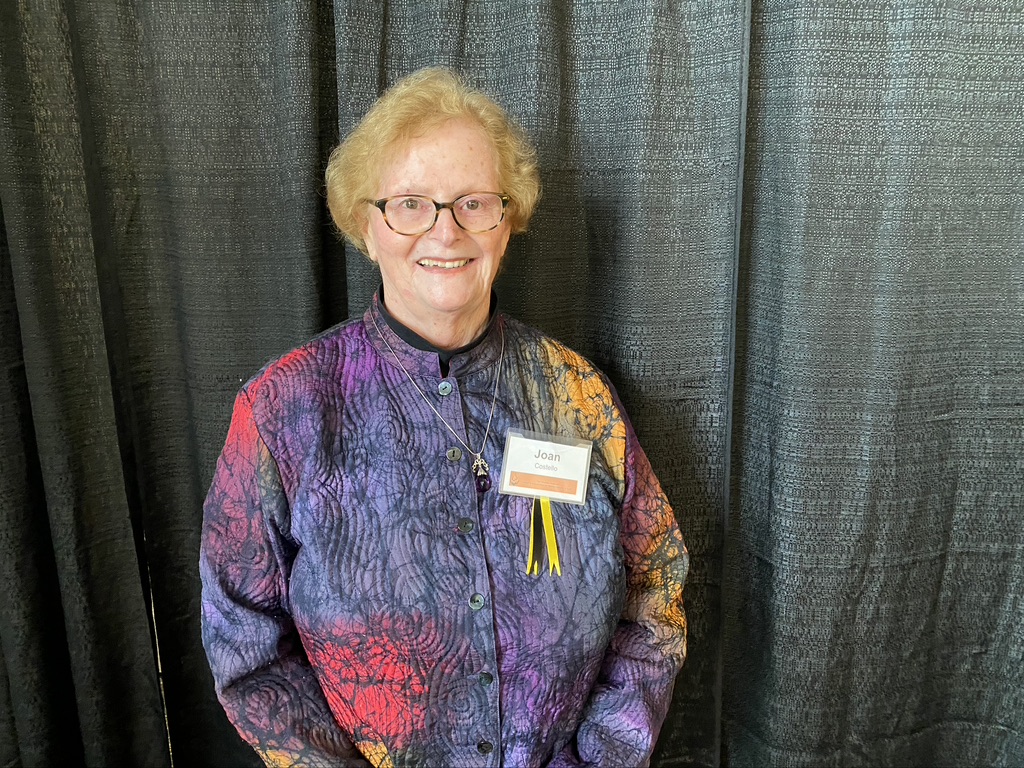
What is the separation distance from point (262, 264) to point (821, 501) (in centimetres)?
112

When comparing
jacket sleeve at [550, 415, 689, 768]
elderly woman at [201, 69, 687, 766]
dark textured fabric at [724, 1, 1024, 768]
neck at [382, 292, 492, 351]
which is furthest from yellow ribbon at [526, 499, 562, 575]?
dark textured fabric at [724, 1, 1024, 768]

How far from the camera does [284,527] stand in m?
1.09

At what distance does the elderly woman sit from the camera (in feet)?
3.51

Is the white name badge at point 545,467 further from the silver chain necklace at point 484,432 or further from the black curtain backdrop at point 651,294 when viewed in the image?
the black curtain backdrop at point 651,294

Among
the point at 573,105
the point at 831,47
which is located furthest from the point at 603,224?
the point at 831,47

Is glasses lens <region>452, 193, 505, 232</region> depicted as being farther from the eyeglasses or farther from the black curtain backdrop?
the black curtain backdrop

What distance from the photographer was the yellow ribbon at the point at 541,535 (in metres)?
1.10

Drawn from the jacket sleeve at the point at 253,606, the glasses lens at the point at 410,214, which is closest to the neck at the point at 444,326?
the glasses lens at the point at 410,214

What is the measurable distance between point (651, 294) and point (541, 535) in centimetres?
52

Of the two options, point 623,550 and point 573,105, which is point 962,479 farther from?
point 573,105

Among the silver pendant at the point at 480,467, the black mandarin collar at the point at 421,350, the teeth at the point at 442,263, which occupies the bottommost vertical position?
the silver pendant at the point at 480,467

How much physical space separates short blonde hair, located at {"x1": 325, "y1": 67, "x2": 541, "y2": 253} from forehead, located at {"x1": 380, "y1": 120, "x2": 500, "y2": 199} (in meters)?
0.01

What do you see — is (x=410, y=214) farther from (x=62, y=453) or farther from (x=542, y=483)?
(x=62, y=453)

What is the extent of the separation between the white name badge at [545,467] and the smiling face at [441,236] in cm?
22
